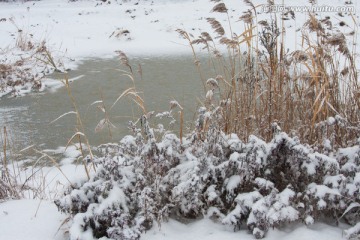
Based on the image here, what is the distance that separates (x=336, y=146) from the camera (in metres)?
2.45

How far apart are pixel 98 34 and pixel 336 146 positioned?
9711mm

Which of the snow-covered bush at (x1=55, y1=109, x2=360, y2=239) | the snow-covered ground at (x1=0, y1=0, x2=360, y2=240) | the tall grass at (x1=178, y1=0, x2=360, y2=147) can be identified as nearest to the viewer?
the snow-covered bush at (x1=55, y1=109, x2=360, y2=239)

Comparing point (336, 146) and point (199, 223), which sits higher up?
point (336, 146)

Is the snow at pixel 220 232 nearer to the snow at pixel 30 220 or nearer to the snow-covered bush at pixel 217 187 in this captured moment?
the snow-covered bush at pixel 217 187

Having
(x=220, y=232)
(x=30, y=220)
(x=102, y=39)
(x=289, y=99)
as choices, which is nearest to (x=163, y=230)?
(x=220, y=232)

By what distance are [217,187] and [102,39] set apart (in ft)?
30.3

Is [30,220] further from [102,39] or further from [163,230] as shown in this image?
[102,39]

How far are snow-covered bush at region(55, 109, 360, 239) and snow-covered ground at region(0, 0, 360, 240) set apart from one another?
0.33ft

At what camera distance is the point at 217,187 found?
7.20 feet

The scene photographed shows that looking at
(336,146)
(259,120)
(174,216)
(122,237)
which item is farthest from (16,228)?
(336,146)

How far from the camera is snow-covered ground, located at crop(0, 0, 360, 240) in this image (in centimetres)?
202

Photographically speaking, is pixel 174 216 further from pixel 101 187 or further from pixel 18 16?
pixel 18 16

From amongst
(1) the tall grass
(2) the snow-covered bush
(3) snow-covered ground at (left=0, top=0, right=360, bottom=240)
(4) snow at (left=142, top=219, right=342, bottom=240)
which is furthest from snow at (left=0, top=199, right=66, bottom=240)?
(1) the tall grass

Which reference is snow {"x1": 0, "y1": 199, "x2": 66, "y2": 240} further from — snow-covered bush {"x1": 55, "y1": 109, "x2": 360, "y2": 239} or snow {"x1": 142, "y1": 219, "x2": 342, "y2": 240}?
snow {"x1": 142, "y1": 219, "x2": 342, "y2": 240}
